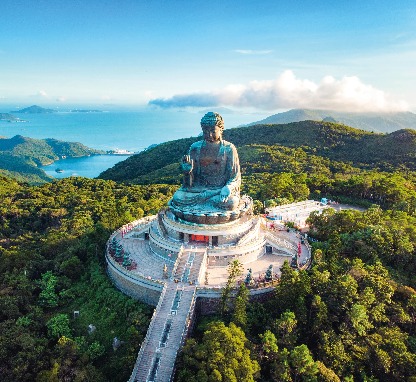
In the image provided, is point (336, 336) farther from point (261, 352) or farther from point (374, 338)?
point (261, 352)

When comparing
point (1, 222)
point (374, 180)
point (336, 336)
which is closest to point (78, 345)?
point (336, 336)

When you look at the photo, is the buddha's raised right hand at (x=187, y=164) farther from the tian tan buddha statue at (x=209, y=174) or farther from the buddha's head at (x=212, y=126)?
the buddha's head at (x=212, y=126)

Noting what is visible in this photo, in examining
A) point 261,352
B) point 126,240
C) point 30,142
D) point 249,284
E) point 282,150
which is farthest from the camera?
point 30,142

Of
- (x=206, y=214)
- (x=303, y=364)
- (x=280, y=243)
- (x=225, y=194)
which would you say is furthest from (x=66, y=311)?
(x=280, y=243)

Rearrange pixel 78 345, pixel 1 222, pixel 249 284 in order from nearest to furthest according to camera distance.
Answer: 1. pixel 78 345
2. pixel 249 284
3. pixel 1 222

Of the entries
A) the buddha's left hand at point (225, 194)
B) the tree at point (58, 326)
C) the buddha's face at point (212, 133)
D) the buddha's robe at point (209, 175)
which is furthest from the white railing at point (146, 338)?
the buddha's face at point (212, 133)

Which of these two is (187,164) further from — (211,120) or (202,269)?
(202,269)

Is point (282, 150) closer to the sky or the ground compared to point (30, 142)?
closer to the sky

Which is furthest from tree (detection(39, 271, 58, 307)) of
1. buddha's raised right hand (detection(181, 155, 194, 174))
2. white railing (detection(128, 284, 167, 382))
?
buddha's raised right hand (detection(181, 155, 194, 174))
